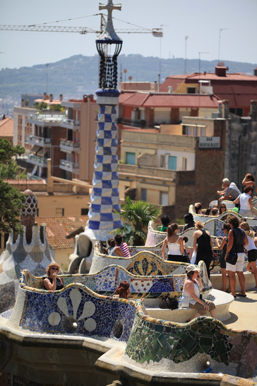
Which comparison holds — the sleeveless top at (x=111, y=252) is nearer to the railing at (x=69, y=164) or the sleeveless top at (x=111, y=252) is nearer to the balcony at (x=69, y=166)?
the balcony at (x=69, y=166)

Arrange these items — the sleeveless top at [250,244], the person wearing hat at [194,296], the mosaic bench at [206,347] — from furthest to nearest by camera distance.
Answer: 1. the sleeveless top at [250,244]
2. the person wearing hat at [194,296]
3. the mosaic bench at [206,347]

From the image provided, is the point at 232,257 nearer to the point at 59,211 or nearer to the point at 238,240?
the point at 238,240

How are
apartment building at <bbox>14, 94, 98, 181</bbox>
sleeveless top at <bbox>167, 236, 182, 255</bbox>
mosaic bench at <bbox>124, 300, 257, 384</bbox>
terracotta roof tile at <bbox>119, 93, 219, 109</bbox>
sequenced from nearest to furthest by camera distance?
mosaic bench at <bbox>124, 300, 257, 384</bbox>, sleeveless top at <bbox>167, 236, 182, 255</bbox>, terracotta roof tile at <bbox>119, 93, 219, 109</bbox>, apartment building at <bbox>14, 94, 98, 181</bbox>

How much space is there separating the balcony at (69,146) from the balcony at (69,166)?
Result: 112 cm

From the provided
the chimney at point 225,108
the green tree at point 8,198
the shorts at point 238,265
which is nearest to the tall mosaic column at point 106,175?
the green tree at point 8,198

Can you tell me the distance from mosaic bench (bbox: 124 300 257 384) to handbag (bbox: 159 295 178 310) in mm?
2210

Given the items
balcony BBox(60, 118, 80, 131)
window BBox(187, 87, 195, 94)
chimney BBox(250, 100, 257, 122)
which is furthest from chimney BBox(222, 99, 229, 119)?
balcony BBox(60, 118, 80, 131)

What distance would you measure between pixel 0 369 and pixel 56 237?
1228 inches

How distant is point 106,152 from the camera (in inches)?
1012

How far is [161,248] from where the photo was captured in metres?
14.4

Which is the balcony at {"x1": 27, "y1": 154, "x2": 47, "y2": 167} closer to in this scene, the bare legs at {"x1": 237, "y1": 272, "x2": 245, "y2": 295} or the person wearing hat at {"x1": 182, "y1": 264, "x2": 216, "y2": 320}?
the bare legs at {"x1": 237, "y1": 272, "x2": 245, "y2": 295}

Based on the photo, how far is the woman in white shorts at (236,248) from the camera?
1355 cm

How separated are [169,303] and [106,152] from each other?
14.2 m

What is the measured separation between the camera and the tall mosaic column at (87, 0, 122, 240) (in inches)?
1005
